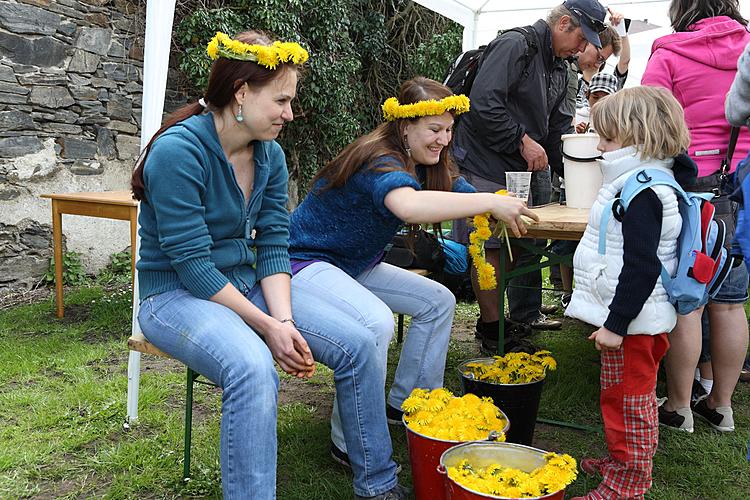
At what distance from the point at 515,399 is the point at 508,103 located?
74.8 inches

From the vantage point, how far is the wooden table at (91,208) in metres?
4.17

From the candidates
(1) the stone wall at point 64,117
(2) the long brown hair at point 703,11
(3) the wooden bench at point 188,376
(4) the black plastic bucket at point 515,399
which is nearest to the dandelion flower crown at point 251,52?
(3) the wooden bench at point 188,376

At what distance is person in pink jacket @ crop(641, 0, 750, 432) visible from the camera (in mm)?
2947

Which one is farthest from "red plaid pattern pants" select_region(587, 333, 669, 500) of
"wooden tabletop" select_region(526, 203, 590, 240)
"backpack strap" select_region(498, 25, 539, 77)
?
"backpack strap" select_region(498, 25, 539, 77)

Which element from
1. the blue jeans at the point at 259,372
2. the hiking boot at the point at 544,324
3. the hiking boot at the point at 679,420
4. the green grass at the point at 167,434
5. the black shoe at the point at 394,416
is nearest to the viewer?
the blue jeans at the point at 259,372

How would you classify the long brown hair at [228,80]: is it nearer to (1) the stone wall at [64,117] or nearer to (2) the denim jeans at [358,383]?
(2) the denim jeans at [358,383]

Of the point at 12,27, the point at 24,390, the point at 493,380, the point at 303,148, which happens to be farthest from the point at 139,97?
the point at 493,380

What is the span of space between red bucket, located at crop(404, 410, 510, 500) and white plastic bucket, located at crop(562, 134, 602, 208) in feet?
4.45

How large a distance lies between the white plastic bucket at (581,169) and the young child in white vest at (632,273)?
71cm

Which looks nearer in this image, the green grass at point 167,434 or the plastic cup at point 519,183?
the green grass at point 167,434

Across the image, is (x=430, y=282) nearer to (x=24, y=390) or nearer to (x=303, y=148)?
(x=24, y=390)

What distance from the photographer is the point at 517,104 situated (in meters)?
3.81

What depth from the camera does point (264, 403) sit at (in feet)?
6.01

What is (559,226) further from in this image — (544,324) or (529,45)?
(544,324)
